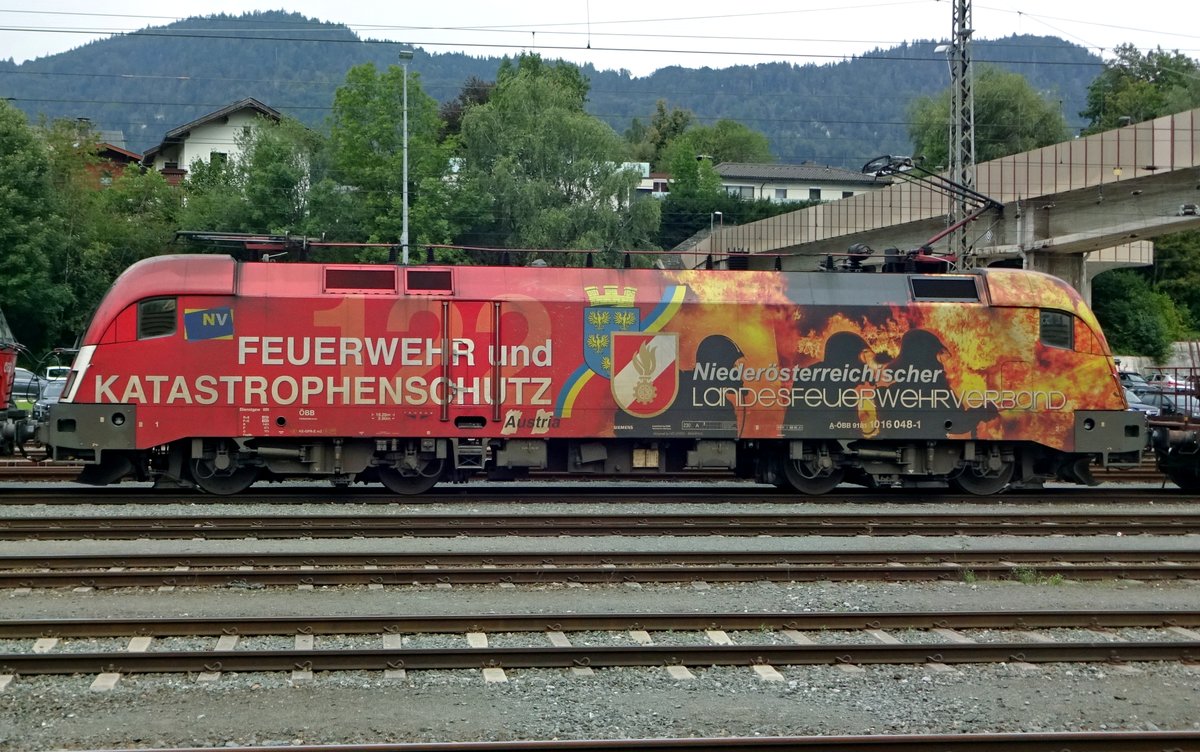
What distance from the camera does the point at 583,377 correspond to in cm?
1739

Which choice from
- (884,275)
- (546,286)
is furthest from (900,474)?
(546,286)

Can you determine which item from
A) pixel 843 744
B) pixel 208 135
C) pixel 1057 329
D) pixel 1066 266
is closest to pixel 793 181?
pixel 208 135

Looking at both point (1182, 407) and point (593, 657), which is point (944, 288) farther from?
point (593, 657)

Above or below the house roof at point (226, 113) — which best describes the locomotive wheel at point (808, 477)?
below

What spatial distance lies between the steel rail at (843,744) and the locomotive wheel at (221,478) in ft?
34.8

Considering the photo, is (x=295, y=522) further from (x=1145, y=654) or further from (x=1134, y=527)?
(x=1134, y=527)

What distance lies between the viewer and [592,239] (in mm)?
45969

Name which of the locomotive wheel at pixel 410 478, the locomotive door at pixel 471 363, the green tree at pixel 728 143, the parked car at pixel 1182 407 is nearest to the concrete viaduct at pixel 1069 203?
the parked car at pixel 1182 407

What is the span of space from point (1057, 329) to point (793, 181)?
89627mm


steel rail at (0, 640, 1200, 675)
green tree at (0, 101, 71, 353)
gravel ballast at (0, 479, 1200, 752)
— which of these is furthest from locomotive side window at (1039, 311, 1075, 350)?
green tree at (0, 101, 71, 353)

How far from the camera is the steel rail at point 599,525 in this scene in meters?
13.8

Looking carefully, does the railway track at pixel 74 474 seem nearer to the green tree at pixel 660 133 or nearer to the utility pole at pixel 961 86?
the utility pole at pixel 961 86

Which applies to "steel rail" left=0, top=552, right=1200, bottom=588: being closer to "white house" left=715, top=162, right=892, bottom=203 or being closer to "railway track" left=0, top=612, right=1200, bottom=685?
"railway track" left=0, top=612, right=1200, bottom=685

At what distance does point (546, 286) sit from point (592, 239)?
2876cm
